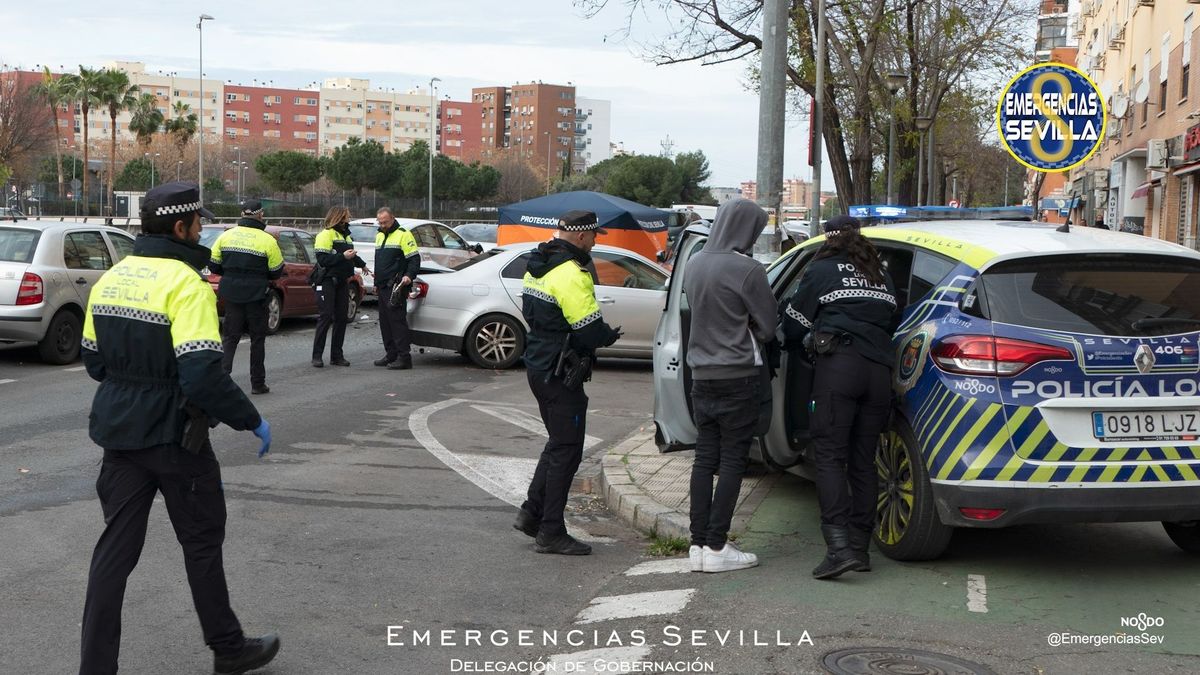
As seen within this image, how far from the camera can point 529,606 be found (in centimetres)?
574

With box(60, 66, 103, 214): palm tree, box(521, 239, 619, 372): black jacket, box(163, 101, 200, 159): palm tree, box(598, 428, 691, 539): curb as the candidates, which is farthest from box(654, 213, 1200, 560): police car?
box(163, 101, 200, 159): palm tree

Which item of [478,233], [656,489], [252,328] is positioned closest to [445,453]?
[656,489]

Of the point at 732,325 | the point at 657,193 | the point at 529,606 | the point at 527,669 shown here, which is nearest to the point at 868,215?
the point at 732,325

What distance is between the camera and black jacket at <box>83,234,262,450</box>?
4.36 metres

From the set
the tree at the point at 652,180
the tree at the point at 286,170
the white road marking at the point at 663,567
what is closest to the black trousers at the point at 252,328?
the white road marking at the point at 663,567

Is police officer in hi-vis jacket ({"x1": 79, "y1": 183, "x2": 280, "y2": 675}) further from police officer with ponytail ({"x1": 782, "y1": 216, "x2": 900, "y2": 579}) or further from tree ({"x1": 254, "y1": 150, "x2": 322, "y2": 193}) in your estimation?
tree ({"x1": 254, "y1": 150, "x2": 322, "y2": 193})

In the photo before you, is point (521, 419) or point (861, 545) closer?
point (861, 545)

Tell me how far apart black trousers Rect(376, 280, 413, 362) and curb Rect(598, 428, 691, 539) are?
6.15 meters

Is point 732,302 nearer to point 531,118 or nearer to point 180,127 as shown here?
point 180,127

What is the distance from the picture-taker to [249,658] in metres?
4.68

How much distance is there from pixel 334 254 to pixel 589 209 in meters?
11.5

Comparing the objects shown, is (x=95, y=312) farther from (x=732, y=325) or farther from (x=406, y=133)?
(x=406, y=133)

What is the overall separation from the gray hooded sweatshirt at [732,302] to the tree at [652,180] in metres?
80.6

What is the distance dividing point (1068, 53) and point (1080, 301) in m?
75.9
